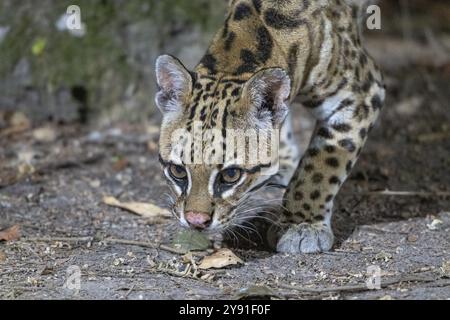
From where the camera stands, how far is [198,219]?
16.9 ft

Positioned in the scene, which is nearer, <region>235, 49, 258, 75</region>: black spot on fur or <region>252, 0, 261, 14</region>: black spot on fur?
<region>235, 49, 258, 75</region>: black spot on fur

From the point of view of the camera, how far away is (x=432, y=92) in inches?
406

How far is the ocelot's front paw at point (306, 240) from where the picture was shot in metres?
5.95

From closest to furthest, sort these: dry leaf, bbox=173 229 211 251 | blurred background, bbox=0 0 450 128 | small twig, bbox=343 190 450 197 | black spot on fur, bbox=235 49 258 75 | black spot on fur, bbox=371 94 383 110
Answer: black spot on fur, bbox=235 49 258 75, dry leaf, bbox=173 229 211 251, black spot on fur, bbox=371 94 383 110, small twig, bbox=343 190 450 197, blurred background, bbox=0 0 450 128

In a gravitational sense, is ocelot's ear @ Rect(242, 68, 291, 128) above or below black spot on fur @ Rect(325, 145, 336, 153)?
above

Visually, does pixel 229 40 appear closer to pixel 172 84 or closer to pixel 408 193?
pixel 172 84

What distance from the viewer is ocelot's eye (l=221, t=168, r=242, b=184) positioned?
17.1 ft

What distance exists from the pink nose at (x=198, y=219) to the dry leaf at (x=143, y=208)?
4.99 ft

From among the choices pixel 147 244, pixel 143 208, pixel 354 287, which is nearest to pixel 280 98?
pixel 354 287

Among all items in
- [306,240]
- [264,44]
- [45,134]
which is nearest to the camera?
[264,44]

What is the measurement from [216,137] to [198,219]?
48 centimetres

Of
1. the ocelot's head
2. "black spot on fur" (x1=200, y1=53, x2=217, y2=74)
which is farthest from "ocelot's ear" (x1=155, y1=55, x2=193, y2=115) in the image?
"black spot on fur" (x1=200, y1=53, x2=217, y2=74)

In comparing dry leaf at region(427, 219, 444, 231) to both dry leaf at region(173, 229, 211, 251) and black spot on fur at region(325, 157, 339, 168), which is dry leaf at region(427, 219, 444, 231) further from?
dry leaf at region(173, 229, 211, 251)
